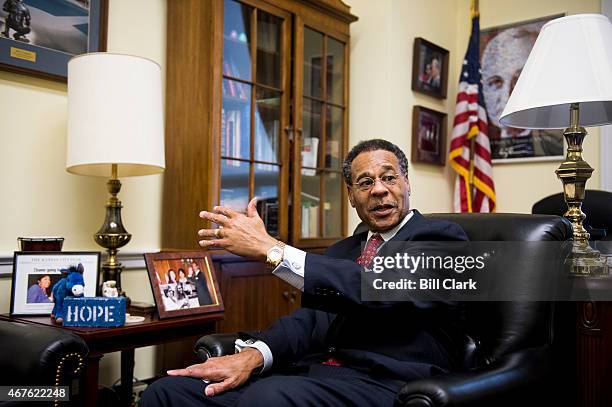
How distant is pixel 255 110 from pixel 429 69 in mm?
1561

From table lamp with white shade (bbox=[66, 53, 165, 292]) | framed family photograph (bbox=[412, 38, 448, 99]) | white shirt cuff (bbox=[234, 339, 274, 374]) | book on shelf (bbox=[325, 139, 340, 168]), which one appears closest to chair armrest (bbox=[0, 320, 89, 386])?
white shirt cuff (bbox=[234, 339, 274, 374])

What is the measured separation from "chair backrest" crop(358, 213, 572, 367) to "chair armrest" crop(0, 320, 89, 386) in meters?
1.06

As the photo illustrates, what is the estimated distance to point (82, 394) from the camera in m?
1.73

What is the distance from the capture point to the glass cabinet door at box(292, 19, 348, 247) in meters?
2.94

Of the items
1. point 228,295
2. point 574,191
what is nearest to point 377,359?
point 574,191

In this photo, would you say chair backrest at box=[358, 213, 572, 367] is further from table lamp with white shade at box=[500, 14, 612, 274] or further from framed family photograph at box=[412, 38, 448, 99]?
framed family photograph at box=[412, 38, 448, 99]

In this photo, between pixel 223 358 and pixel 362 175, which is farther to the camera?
pixel 362 175

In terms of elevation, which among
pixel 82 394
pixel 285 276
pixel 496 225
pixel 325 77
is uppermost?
pixel 325 77

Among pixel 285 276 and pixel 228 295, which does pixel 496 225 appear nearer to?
pixel 285 276

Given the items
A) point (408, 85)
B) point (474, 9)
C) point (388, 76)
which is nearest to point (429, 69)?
point (408, 85)

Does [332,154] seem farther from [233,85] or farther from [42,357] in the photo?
[42,357]

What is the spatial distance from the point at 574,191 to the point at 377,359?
2.51ft

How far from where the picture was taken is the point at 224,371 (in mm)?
1452

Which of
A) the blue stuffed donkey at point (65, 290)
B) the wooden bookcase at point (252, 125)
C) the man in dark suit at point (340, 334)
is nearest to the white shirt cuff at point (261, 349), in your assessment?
the man in dark suit at point (340, 334)
